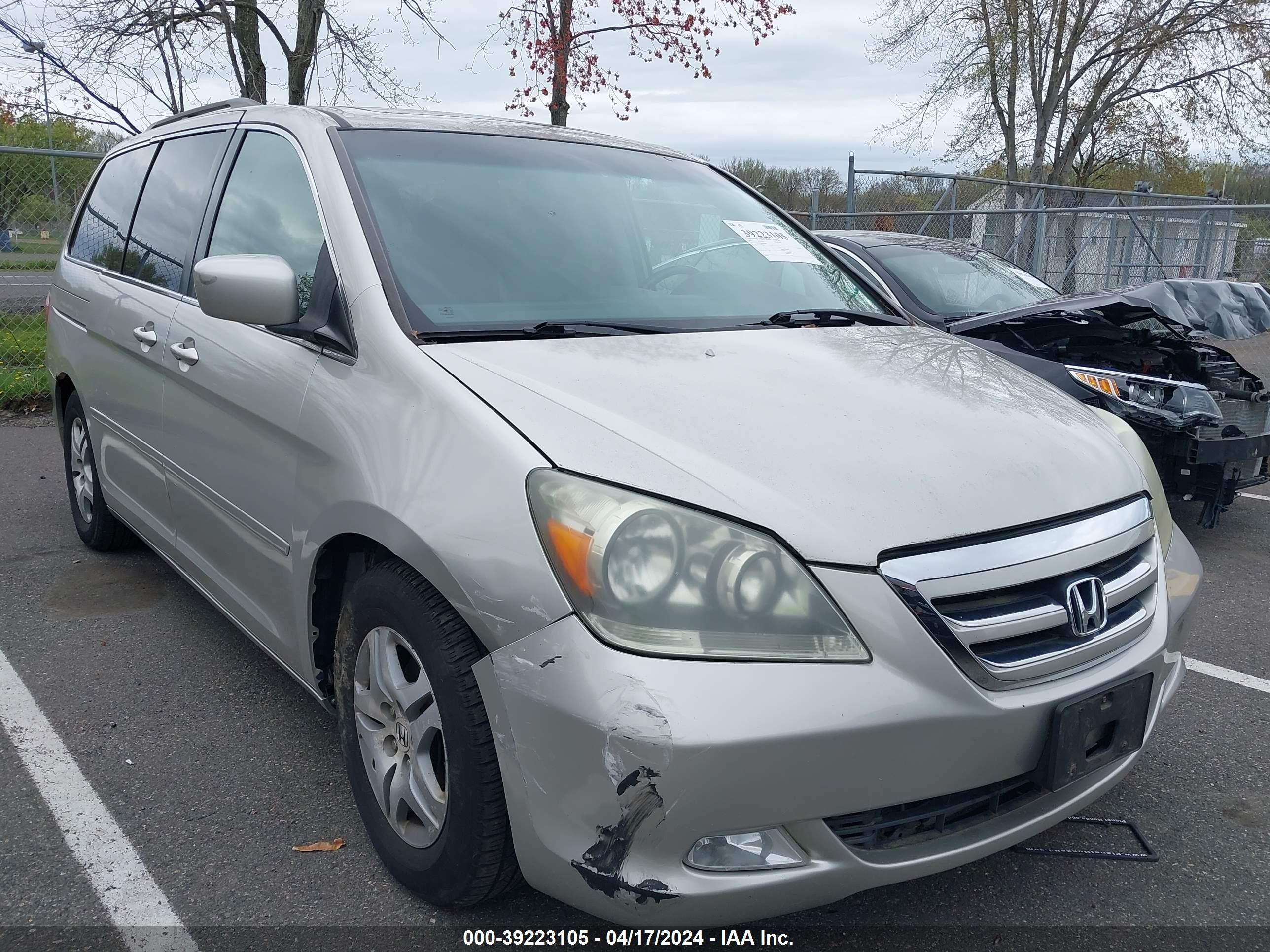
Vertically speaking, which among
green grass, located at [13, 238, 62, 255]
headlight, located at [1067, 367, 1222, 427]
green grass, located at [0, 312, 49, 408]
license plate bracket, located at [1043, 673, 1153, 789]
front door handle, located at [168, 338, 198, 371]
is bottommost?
green grass, located at [0, 312, 49, 408]

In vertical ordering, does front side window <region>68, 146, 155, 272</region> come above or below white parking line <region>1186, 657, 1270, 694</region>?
above

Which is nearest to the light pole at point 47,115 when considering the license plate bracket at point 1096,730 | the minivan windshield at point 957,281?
the minivan windshield at point 957,281

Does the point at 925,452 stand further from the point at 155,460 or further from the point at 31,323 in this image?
the point at 31,323

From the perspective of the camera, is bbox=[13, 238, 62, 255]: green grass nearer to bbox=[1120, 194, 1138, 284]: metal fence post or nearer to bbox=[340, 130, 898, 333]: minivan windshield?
bbox=[340, 130, 898, 333]: minivan windshield

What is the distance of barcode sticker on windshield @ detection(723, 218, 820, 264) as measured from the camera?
3.16m

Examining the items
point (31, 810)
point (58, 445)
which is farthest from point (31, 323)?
point (31, 810)

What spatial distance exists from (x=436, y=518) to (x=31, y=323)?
8.37 meters

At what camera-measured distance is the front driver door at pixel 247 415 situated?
2.49m

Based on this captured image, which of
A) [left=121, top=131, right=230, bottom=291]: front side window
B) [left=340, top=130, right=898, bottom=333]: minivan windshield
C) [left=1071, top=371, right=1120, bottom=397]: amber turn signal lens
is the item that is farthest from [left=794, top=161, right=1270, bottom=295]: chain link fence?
[left=121, top=131, right=230, bottom=291]: front side window

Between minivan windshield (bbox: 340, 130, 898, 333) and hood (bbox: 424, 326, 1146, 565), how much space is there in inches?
7.8

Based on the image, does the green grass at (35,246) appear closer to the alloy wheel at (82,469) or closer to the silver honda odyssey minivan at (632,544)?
the alloy wheel at (82,469)

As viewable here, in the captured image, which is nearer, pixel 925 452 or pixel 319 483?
pixel 925 452

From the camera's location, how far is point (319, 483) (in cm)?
226

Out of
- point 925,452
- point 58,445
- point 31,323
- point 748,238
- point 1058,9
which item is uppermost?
point 1058,9
